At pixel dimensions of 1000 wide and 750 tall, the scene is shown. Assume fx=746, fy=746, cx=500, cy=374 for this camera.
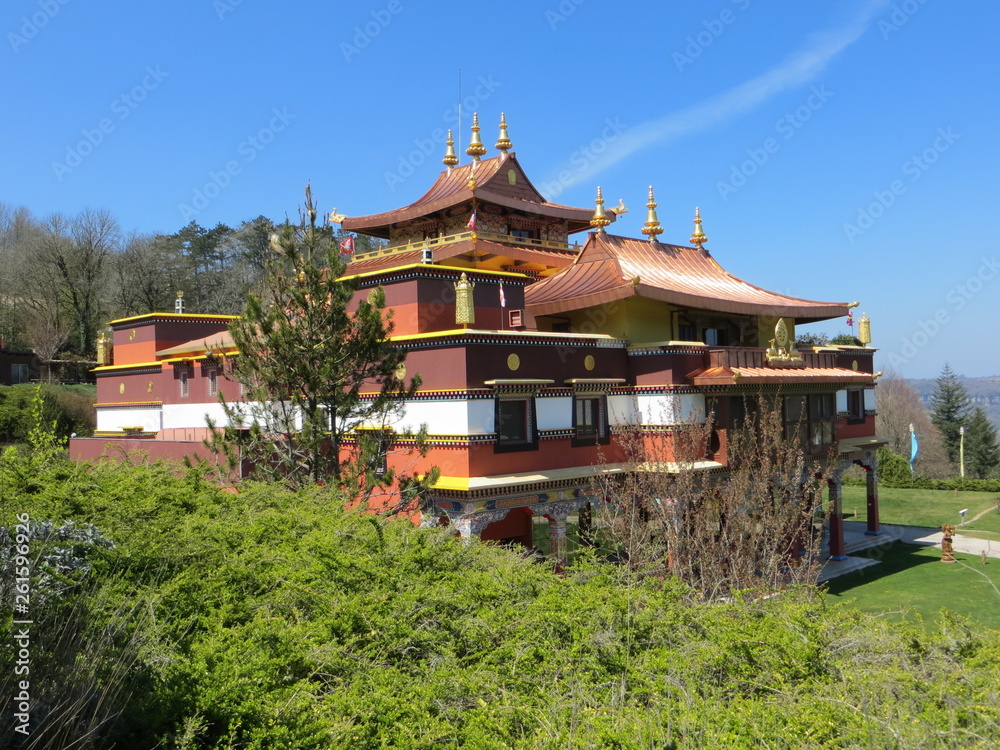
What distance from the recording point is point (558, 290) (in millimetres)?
20969

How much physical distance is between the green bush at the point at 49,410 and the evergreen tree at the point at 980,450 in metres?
60.8

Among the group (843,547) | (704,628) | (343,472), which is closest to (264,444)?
(343,472)

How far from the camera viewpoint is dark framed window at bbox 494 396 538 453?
1617cm

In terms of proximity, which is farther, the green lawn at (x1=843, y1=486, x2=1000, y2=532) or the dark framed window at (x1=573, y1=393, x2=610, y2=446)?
the green lawn at (x1=843, y1=486, x2=1000, y2=532)

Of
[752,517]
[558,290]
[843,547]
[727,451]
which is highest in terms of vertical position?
[558,290]

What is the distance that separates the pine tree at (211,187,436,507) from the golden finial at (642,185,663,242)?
463 inches

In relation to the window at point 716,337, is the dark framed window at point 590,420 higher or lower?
lower

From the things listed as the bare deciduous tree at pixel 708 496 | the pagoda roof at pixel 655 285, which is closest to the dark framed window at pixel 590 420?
the bare deciduous tree at pixel 708 496

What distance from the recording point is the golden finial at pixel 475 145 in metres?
27.8

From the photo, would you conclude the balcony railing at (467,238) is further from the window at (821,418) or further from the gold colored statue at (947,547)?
the gold colored statue at (947,547)

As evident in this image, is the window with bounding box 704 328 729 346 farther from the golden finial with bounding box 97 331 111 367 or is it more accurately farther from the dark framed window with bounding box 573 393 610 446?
the golden finial with bounding box 97 331 111 367

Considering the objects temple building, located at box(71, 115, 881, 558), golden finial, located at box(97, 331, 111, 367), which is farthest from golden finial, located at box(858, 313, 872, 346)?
golden finial, located at box(97, 331, 111, 367)

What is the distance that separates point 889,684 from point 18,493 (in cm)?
898

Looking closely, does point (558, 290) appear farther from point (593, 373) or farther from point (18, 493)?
point (18, 493)
